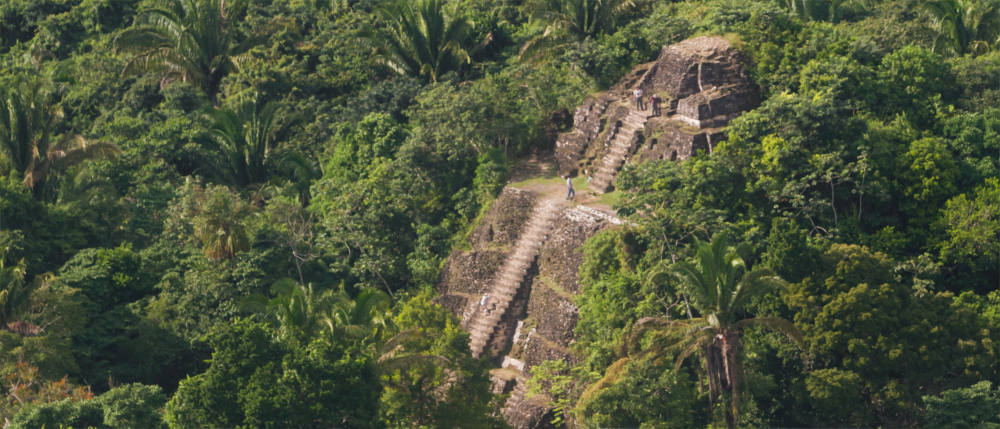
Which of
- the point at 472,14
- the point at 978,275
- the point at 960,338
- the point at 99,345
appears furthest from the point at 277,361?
the point at 472,14

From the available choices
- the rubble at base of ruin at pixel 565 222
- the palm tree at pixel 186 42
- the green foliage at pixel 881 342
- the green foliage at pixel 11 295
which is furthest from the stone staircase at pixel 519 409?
the palm tree at pixel 186 42

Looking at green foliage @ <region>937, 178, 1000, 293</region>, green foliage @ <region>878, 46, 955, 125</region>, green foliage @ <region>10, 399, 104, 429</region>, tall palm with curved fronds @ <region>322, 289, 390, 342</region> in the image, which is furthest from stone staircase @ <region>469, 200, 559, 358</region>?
green foliage @ <region>10, 399, 104, 429</region>

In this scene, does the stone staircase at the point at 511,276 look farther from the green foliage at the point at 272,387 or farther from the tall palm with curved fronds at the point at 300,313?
the green foliage at the point at 272,387

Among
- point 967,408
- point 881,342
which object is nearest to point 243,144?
point 881,342

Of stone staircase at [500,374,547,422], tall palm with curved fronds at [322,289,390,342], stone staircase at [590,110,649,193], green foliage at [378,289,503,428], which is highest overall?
stone staircase at [590,110,649,193]

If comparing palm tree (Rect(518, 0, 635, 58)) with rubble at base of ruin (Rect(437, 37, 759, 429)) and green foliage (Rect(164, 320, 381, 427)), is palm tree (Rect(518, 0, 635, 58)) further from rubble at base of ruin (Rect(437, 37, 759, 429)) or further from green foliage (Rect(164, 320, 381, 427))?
green foliage (Rect(164, 320, 381, 427))

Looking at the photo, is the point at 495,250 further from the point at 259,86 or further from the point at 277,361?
the point at 259,86
